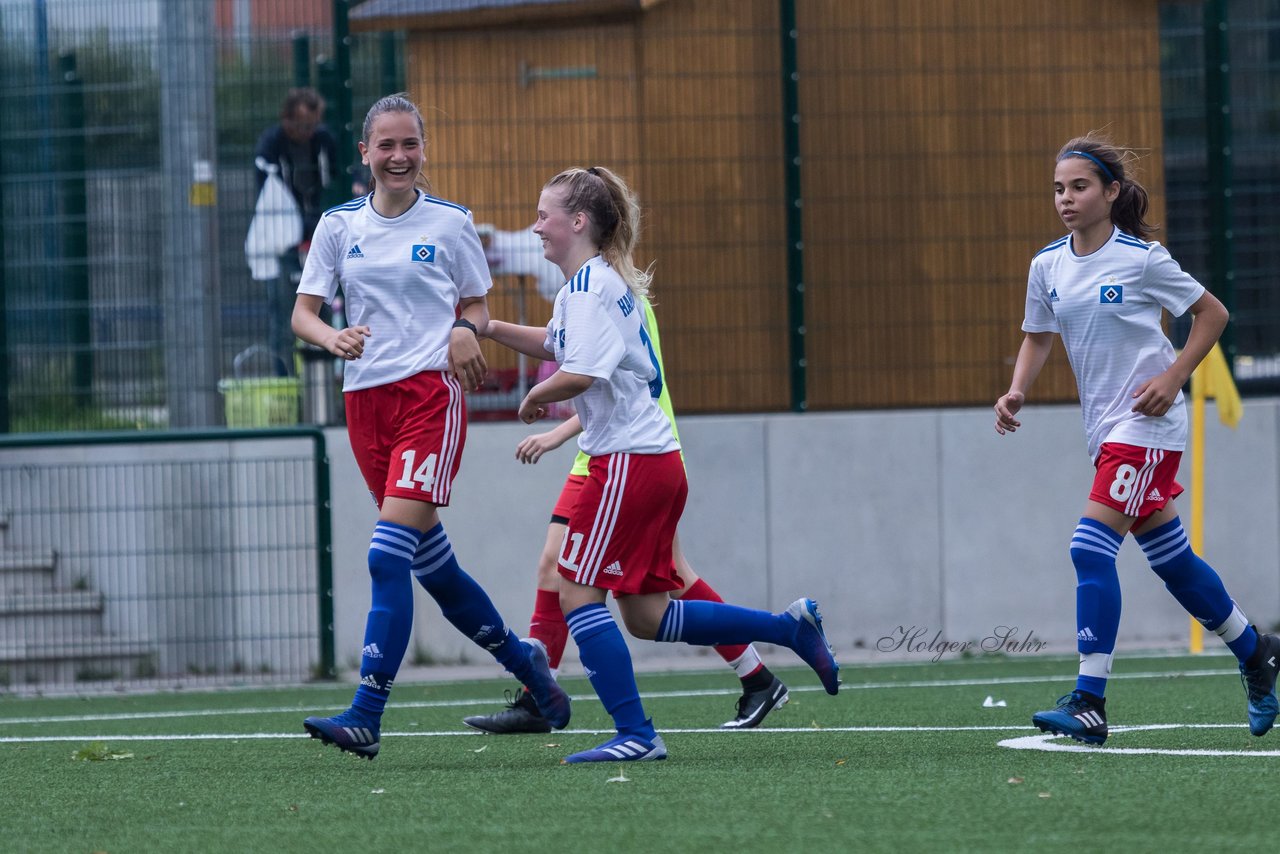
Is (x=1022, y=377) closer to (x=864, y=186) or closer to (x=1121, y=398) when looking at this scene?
(x=1121, y=398)

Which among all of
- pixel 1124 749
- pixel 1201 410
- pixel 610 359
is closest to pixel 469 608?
pixel 610 359

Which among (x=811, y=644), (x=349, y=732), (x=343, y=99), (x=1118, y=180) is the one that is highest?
(x=343, y=99)

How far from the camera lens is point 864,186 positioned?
421 inches

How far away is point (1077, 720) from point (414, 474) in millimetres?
2082

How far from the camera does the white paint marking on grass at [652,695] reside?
25.9 feet

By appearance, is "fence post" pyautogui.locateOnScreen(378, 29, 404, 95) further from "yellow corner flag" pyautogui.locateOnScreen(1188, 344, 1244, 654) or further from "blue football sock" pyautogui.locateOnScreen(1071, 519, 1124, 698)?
"blue football sock" pyautogui.locateOnScreen(1071, 519, 1124, 698)

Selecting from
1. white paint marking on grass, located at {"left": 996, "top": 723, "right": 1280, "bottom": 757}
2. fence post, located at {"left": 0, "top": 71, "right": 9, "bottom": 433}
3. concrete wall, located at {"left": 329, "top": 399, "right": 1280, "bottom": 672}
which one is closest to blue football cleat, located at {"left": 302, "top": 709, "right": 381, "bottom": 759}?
white paint marking on grass, located at {"left": 996, "top": 723, "right": 1280, "bottom": 757}

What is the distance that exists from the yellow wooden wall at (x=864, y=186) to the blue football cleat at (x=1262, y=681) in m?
4.99

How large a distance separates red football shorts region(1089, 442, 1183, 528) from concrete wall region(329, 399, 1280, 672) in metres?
4.64

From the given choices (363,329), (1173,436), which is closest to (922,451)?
(1173,436)

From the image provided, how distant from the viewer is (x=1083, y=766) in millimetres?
4977

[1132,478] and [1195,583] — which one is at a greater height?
[1132,478]

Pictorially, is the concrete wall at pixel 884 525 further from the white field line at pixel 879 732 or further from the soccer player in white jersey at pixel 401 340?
the soccer player in white jersey at pixel 401 340

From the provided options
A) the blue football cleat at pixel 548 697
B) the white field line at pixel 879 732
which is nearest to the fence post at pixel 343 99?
the white field line at pixel 879 732
